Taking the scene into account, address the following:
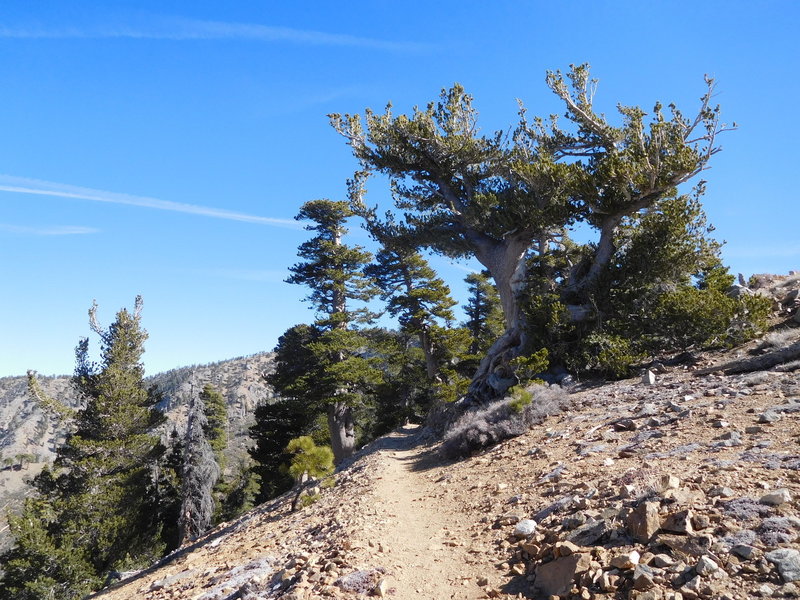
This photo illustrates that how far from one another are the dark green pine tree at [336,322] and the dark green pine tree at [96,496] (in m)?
9.44

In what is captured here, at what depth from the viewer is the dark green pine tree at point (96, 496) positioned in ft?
65.6

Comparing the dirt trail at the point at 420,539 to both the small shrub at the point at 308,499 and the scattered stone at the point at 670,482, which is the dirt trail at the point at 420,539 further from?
the scattered stone at the point at 670,482

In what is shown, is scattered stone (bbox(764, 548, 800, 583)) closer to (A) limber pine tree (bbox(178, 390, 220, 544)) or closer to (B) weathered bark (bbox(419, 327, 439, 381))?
(A) limber pine tree (bbox(178, 390, 220, 544))

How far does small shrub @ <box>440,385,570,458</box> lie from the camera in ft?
34.0

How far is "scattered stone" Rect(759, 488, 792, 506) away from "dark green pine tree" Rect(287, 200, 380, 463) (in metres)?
22.2

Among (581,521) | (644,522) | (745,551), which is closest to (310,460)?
(581,521)

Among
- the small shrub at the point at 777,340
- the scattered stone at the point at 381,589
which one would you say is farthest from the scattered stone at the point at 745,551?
the small shrub at the point at 777,340

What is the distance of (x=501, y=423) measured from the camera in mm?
10438

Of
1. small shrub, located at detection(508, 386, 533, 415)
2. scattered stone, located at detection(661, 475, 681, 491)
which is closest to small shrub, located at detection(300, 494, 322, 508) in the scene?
small shrub, located at detection(508, 386, 533, 415)

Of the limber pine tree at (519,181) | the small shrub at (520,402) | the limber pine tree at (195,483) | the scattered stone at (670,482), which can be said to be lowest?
the limber pine tree at (195,483)

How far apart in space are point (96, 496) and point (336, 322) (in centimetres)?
1432

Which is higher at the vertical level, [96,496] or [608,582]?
[608,582]

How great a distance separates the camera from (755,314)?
12570 mm

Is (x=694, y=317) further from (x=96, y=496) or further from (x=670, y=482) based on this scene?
(x=96, y=496)
